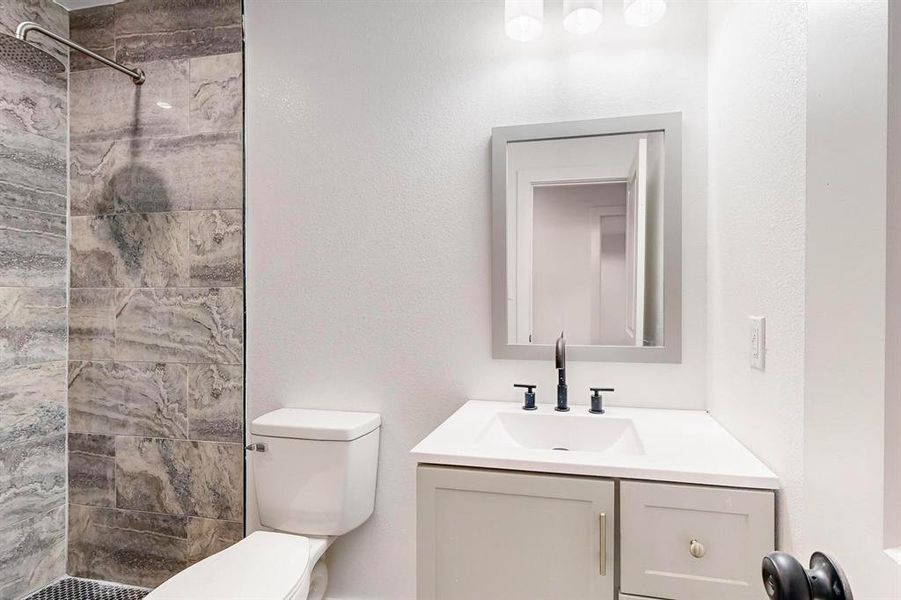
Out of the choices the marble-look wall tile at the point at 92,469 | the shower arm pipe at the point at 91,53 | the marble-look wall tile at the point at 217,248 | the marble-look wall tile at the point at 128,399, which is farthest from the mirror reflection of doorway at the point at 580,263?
the marble-look wall tile at the point at 92,469

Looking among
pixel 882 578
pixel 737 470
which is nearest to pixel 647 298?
pixel 737 470

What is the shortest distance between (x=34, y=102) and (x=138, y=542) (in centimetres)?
179

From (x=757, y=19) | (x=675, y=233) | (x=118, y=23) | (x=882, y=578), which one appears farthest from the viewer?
(x=118, y=23)

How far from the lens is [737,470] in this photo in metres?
1.02

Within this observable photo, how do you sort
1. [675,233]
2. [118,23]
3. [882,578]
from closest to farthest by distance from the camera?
[882,578], [675,233], [118,23]

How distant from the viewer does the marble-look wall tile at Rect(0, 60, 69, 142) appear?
1.81 meters

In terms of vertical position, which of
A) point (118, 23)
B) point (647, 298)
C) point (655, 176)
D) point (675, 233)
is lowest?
point (647, 298)

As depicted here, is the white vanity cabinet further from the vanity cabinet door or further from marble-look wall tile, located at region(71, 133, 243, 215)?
marble-look wall tile, located at region(71, 133, 243, 215)

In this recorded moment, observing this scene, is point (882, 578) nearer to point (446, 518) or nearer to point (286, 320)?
point (446, 518)

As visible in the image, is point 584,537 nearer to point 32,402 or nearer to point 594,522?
point 594,522

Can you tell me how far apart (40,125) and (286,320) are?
1255 mm

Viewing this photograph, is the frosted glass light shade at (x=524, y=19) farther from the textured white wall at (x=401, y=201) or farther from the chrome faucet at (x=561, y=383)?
the chrome faucet at (x=561, y=383)

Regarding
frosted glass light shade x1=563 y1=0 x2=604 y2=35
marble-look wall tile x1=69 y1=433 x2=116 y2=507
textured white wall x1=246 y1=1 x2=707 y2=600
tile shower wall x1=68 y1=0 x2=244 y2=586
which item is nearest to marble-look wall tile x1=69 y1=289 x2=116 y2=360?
tile shower wall x1=68 y1=0 x2=244 y2=586

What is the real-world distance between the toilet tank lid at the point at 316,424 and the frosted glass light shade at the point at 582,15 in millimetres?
1461
